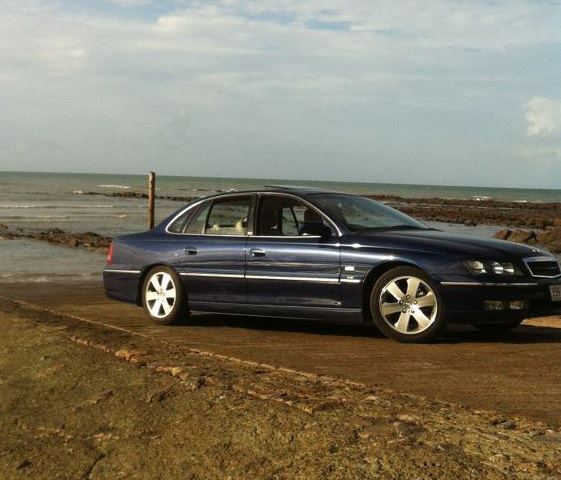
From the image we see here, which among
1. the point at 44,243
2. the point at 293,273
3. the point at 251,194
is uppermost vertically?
the point at 251,194

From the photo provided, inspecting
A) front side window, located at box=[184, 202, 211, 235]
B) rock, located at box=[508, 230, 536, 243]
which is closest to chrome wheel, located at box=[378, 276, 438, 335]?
front side window, located at box=[184, 202, 211, 235]

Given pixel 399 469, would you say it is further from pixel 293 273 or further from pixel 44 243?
pixel 44 243

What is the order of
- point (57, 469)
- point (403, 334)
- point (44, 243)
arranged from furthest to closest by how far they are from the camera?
point (44, 243)
point (403, 334)
point (57, 469)

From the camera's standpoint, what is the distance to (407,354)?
720 cm

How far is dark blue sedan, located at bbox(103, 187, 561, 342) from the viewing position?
7551 millimetres

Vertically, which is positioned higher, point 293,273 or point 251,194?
point 251,194

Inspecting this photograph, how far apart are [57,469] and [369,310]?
3625 mm

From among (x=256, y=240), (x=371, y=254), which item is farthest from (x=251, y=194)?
(x=371, y=254)

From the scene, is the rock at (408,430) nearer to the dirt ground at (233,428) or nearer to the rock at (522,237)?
the dirt ground at (233,428)

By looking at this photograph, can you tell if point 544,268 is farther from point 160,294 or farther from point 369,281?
point 160,294

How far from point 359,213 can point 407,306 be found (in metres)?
1.24

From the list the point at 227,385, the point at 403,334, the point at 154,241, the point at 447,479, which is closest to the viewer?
the point at 447,479

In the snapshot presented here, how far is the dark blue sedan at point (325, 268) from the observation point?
7.55 metres

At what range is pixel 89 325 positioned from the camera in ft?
29.1
